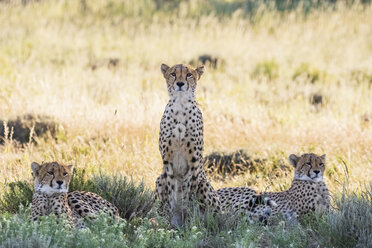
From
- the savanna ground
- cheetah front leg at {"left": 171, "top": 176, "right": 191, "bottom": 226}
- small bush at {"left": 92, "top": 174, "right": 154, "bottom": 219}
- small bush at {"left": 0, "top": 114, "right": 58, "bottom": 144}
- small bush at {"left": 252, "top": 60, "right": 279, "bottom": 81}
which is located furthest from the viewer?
small bush at {"left": 252, "top": 60, "right": 279, "bottom": 81}

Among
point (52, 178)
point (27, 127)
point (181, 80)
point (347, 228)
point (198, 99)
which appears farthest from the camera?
point (27, 127)

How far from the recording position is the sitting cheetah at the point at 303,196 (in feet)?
15.9

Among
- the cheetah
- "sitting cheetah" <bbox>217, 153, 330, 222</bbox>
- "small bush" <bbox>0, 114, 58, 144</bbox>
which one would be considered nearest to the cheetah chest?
the cheetah

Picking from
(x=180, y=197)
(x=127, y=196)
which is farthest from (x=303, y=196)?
(x=127, y=196)

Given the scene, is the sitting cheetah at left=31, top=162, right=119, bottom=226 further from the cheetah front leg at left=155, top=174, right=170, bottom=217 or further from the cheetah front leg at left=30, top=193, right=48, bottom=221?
the cheetah front leg at left=155, top=174, right=170, bottom=217

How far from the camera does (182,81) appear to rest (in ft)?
14.5

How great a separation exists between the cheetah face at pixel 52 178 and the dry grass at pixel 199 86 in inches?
35.4

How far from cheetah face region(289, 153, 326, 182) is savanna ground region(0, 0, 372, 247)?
184 millimetres

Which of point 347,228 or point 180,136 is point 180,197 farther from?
point 347,228

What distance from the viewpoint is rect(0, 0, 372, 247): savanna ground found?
4.16m

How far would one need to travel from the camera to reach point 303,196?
4.88 meters

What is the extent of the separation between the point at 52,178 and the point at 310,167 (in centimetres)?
168

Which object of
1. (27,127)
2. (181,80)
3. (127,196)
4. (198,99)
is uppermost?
(181,80)

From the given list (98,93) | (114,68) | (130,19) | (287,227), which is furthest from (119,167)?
(130,19)
